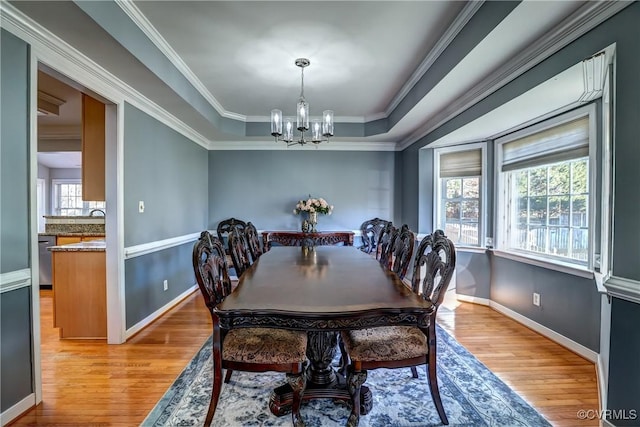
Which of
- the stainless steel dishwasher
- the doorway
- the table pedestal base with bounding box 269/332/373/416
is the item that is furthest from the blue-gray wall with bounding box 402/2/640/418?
the stainless steel dishwasher

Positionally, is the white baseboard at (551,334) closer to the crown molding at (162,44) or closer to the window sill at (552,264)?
the window sill at (552,264)

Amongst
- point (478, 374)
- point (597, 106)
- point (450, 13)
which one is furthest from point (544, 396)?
point (450, 13)

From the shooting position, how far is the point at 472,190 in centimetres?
412

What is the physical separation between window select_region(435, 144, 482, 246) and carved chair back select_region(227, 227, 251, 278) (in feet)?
9.61

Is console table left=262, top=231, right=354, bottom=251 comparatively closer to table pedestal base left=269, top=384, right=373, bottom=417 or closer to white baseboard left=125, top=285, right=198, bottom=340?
white baseboard left=125, top=285, right=198, bottom=340

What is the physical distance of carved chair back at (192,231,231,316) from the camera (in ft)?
5.36

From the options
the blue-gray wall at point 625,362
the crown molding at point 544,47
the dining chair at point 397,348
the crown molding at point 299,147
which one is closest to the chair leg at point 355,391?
the dining chair at point 397,348

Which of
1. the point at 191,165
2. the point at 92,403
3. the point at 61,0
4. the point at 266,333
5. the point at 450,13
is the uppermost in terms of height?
the point at 450,13

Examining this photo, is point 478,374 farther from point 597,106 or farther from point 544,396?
point 597,106

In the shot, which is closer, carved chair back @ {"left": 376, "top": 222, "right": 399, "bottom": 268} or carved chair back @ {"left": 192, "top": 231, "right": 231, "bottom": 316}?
carved chair back @ {"left": 192, "top": 231, "right": 231, "bottom": 316}

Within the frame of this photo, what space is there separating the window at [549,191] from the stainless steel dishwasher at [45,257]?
20.0 ft

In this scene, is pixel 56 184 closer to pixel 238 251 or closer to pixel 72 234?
pixel 72 234

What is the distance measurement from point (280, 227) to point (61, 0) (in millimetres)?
3905

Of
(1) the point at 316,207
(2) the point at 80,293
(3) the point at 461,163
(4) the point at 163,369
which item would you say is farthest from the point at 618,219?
(2) the point at 80,293
